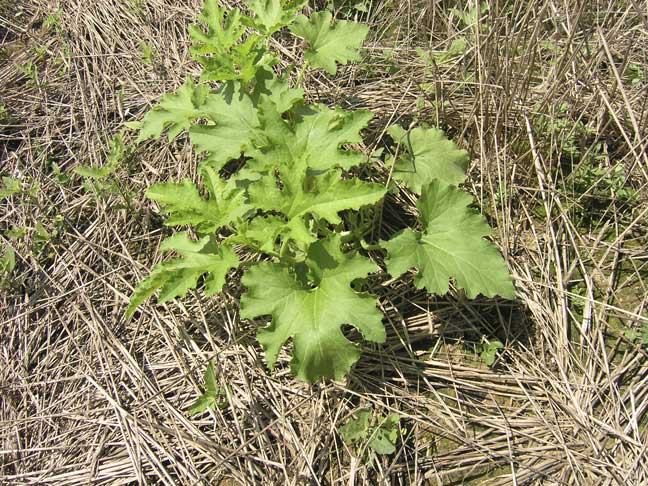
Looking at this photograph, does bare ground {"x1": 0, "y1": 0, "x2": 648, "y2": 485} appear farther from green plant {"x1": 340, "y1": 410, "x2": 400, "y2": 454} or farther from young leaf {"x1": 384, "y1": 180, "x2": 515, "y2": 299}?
young leaf {"x1": 384, "y1": 180, "x2": 515, "y2": 299}

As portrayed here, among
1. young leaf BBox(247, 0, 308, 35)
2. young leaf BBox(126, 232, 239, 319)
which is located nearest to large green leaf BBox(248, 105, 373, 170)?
young leaf BBox(126, 232, 239, 319)

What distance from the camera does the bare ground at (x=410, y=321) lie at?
2.03 m

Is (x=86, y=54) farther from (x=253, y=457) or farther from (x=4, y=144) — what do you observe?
(x=253, y=457)

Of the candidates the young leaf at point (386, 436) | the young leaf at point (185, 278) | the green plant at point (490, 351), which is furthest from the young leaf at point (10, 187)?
the green plant at point (490, 351)

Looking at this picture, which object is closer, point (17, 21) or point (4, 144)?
point (4, 144)

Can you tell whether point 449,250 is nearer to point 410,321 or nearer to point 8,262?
point 410,321

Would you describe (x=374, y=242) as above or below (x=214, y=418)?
above

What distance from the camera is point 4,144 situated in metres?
3.06

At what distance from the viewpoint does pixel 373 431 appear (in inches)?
79.7

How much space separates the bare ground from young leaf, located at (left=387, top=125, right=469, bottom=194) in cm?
15

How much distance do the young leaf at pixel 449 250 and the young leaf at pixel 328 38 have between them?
2.87ft

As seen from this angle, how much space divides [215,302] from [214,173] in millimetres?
643

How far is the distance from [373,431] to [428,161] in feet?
4.07

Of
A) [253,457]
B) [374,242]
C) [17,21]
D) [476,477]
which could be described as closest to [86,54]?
[17,21]
